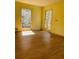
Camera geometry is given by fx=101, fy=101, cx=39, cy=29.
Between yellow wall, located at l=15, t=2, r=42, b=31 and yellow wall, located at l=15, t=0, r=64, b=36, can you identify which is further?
yellow wall, located at l=15, t=2, r=42, b=31

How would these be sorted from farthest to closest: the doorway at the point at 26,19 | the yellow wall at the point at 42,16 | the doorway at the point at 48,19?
the doorway at the point at 26,19, the doorway at the point at 48,19, the yellow wall at the point at 42,16

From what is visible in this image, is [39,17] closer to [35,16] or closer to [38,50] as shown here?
[35,16]

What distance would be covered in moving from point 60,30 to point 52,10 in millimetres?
1992

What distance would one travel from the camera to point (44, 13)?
31.8ft

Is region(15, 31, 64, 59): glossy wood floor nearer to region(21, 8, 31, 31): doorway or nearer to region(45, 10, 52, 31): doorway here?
region(45, 10, 52, 31): doorway

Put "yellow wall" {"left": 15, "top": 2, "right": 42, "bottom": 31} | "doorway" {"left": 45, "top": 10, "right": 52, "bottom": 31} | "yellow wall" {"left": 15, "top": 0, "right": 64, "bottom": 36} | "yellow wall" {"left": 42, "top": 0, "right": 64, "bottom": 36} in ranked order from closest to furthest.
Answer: "yellow wall" {"left": 42, "top": 0, "right": 64, "bottom": 36} → "yellow wall" {"left": 15, "top": 0, "right": 64, "bottom": 36} → "yellow wall" {"left": 15, "top": 2, "right": 42, "bottom": 31} → "doorway" {"left": 45, "top": 10, "right": 52, "bottom": 31}

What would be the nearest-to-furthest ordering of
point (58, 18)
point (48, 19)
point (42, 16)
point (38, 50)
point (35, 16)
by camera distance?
point (38, 50)
point (58, 18)
point (48, 19)
point (35, 16)
point (42, 16)

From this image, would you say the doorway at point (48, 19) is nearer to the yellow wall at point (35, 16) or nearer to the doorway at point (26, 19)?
the yellow wall at point (35, 16)

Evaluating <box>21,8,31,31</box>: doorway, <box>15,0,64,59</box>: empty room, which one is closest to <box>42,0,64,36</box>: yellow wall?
<box>15,0,64,59</box>: empty room

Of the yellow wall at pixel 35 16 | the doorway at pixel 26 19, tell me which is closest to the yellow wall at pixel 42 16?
the yellow wall at pixel 35 16

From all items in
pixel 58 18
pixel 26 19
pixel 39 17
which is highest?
pixel 39 17

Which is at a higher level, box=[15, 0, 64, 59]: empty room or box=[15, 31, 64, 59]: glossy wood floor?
box=[15, 0, 64, 59]: empty room

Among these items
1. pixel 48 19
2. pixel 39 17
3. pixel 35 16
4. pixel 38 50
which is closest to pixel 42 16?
pixel 39 17
